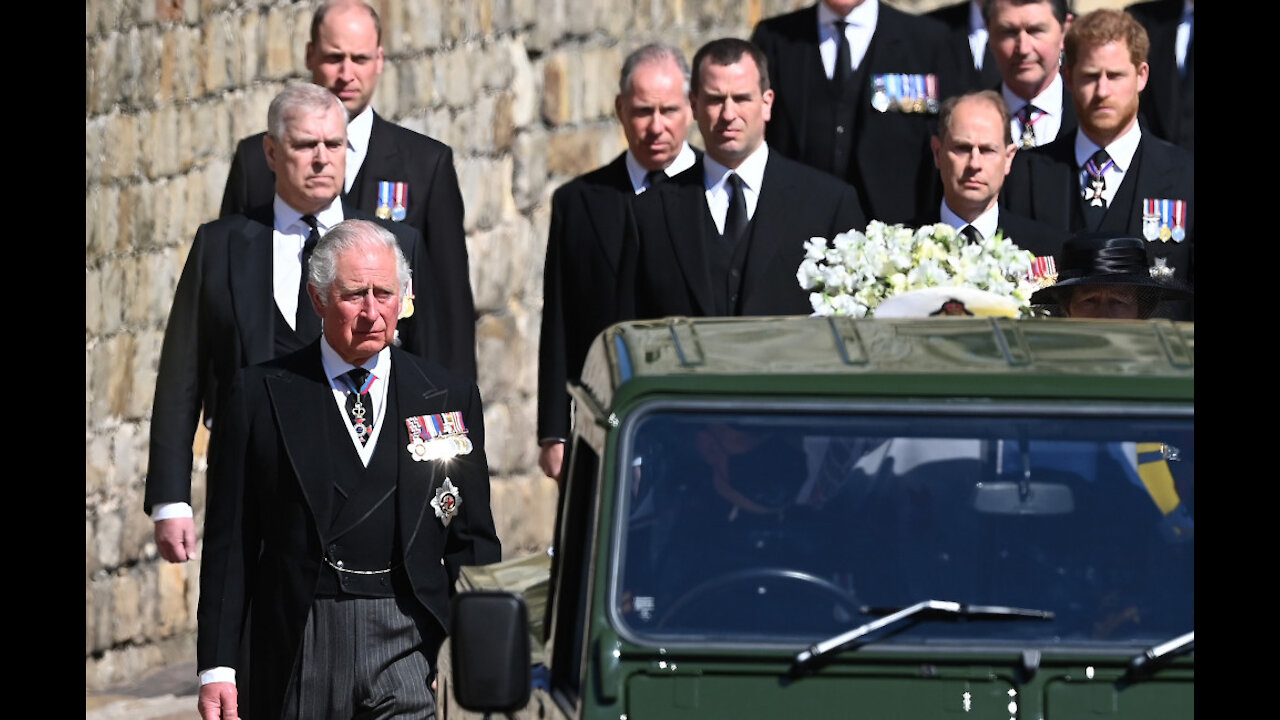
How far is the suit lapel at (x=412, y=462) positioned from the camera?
7.34 m

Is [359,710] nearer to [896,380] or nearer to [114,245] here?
[896,380]

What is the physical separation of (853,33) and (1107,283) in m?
2.93

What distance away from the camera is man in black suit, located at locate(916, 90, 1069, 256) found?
9.06 m

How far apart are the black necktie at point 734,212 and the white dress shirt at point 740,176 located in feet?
0.04

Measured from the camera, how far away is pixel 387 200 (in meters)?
9.90

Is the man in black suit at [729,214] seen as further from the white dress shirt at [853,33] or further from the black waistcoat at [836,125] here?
the white dress shirt at [853,33]

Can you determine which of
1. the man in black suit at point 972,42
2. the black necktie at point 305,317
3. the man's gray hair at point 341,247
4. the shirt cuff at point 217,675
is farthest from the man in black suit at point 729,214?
the shirt cuff at point 217,675

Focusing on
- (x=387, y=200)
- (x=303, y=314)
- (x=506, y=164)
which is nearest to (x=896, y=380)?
(x=303, y=314)

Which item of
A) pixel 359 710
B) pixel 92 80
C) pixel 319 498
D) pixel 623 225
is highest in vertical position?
pixel 92 80

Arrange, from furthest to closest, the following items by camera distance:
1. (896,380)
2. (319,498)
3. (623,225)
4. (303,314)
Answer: (623,225), (303,314), (319,498), (896,380)

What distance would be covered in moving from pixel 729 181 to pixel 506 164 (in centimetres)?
524

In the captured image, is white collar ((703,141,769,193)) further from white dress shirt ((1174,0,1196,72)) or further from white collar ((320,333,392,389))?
white dress shirt ((1174,0,1196,72))

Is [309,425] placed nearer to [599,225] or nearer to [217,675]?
[217,675]

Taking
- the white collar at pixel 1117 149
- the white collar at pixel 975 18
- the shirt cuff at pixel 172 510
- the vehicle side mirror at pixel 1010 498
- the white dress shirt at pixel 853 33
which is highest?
the white collar at pixel 975 18
